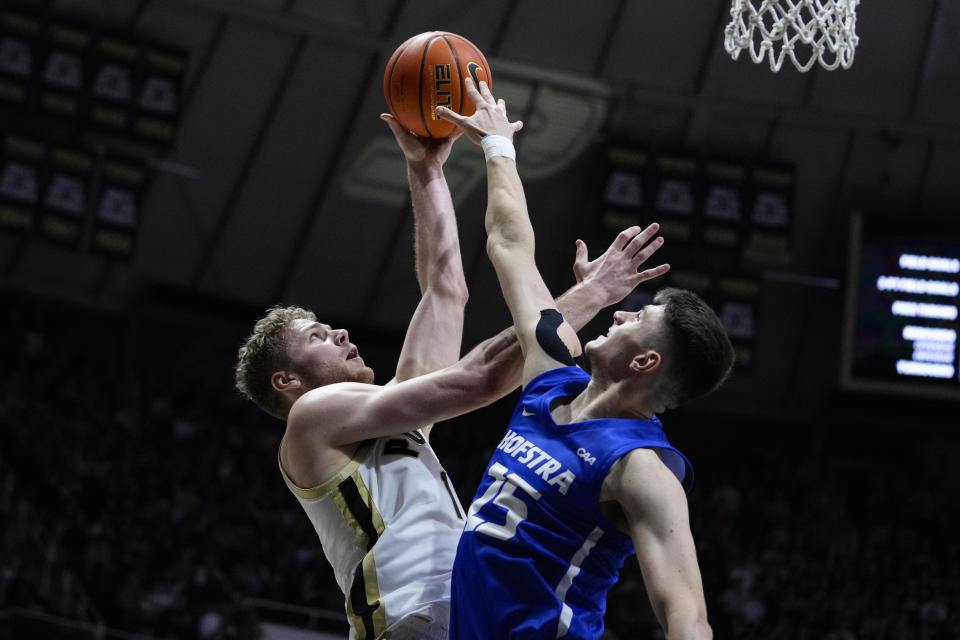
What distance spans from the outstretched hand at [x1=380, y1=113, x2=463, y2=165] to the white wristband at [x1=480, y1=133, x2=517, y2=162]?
708mm

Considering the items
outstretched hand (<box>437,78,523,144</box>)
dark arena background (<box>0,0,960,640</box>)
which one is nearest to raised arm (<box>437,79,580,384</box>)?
outstretched hand (<box>437,78,523,144</box>)

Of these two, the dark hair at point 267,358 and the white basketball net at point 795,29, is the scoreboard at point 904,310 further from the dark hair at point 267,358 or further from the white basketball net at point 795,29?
the dark hair at point 267,358

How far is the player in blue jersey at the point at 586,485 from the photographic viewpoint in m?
2.79

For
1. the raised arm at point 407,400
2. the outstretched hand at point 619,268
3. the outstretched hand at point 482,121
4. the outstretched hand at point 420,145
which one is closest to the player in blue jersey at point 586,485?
the raised arm at point 407,400

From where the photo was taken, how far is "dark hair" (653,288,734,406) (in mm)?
3045

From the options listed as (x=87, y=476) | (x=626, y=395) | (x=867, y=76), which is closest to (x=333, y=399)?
(x=626, y=395)

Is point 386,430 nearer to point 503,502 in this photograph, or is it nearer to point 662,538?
point 503,502

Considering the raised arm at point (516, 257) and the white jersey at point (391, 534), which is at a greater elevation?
the raised arm at point (516, 257)

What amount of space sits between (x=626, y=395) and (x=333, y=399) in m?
0.96

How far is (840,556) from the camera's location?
14945 millimetres

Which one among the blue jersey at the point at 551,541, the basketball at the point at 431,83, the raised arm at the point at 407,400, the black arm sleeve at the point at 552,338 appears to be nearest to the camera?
the blue jersey at the point at 551,541

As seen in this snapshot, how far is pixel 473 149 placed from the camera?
1509 cm

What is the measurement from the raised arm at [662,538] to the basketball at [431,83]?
6.14 feet

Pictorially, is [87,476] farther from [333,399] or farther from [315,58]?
[333,399]
